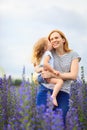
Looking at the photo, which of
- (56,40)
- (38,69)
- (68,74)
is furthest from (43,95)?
(56,40)

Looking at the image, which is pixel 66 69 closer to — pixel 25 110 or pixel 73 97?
pixel 73 97

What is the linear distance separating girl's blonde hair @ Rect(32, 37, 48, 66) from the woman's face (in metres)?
0.11

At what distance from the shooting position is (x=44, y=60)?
6.15 m

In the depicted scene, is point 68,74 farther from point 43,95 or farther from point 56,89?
point 43,95

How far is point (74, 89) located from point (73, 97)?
0.12m

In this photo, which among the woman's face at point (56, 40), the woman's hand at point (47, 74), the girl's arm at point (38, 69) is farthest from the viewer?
the woman's face at point (56, 40)

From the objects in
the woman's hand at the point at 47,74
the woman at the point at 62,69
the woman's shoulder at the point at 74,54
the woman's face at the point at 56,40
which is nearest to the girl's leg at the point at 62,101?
the woman at the point at 62,69

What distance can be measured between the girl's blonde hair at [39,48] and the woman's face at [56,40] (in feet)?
0.37

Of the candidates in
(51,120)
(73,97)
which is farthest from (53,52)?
(51,120)

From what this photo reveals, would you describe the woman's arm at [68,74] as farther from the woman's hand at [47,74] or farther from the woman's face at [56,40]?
the woman's face at [56,40]

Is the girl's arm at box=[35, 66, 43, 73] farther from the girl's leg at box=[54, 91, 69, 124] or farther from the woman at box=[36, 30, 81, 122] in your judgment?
the girl's leg at box=[54, 91, 69, 124]

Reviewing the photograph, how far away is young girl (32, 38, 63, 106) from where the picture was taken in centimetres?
600

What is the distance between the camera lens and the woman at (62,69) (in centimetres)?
612

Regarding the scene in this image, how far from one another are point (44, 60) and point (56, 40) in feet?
1.32
